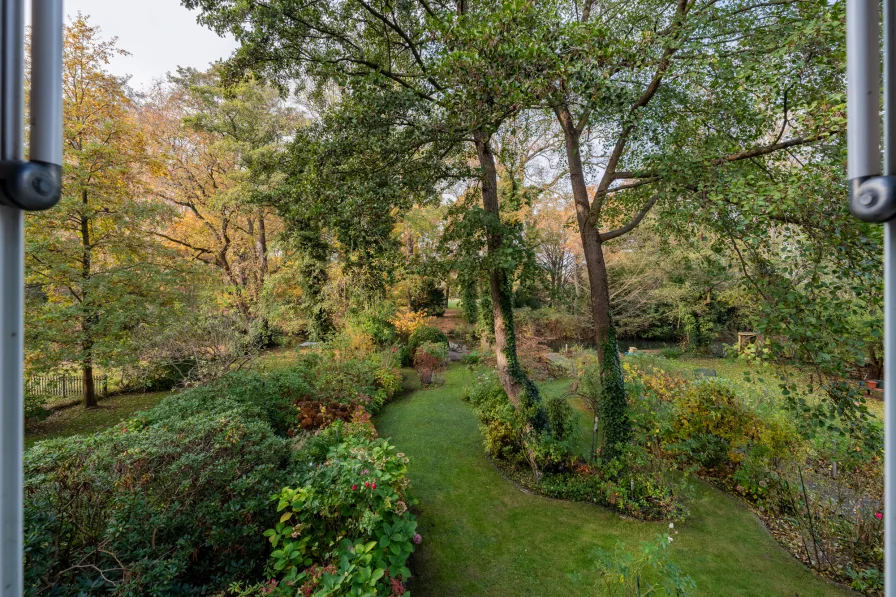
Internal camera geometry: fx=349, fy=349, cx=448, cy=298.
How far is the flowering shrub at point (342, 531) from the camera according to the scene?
2152mm

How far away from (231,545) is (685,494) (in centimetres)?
506

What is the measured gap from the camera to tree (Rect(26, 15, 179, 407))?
18.0ft

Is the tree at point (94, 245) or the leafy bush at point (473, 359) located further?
the leafy bush at point (473, 359)

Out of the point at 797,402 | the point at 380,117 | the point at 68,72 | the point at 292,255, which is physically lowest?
the point at 797,402

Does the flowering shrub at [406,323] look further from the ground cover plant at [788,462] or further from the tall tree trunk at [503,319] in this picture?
the ground cover plant at [788,462]

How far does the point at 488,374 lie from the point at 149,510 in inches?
220

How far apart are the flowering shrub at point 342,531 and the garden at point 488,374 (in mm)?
23

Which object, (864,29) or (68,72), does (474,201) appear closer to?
(864,29)

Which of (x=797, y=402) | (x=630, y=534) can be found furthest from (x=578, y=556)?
(x=797, y=402)

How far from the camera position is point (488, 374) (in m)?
7.09

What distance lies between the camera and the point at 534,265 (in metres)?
5.33

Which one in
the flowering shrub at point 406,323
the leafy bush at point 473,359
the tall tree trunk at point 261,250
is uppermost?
the tall tree trunk at point 261,250

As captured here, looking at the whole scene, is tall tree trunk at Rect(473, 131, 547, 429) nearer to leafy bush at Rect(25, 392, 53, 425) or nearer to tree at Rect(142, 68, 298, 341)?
tree at Rect(142, 68, 298, 341)

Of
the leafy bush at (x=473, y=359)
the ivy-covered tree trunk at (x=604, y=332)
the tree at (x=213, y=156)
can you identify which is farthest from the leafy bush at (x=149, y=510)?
the leafy bush at (x=473, y=359)
